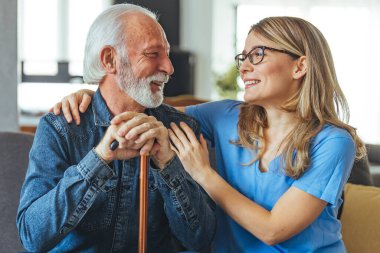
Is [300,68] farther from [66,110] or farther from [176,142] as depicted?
[66,110]

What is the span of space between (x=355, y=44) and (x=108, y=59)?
6365mm

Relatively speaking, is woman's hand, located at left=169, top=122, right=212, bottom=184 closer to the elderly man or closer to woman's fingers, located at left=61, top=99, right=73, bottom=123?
the elderly man

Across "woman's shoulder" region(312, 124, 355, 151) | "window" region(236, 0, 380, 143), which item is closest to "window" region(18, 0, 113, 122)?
"window" region(236, 0, 380, 143)

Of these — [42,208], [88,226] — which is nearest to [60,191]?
[42,208]

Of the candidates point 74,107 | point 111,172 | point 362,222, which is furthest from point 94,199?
point 362,222

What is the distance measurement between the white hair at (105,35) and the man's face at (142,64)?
2 centimetres

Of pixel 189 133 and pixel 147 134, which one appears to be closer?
pixel 147 134

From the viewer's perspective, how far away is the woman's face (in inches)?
72.7

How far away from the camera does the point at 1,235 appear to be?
2.11 metres

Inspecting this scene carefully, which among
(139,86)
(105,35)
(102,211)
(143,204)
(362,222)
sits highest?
(105,35)

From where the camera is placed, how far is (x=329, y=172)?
176 cm

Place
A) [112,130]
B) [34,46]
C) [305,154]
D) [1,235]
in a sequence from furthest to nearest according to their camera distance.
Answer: [34,46], [1,235], [305,154], [112,130]

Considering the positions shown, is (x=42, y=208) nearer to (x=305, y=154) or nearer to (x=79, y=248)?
(x=79, y=248)

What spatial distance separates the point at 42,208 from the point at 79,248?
223mm
